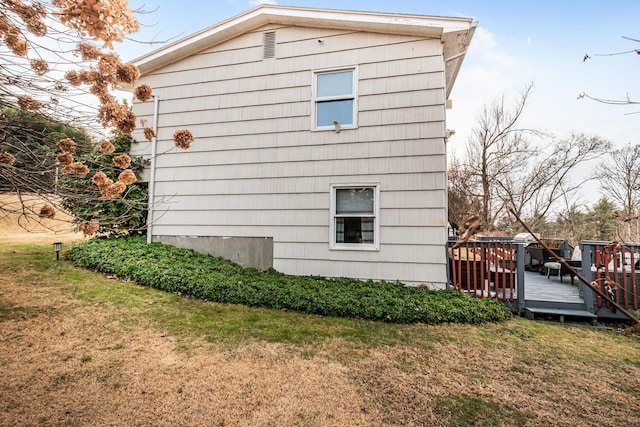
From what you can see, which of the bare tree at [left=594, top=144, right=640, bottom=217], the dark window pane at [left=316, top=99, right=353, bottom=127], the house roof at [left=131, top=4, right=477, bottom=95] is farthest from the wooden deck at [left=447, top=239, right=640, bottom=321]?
the bare tree at [left=594, top=144, right=640, bottom=217]

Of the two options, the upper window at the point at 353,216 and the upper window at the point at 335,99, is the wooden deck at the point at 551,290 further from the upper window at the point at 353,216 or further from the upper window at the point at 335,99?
the upper window at the point at 335,99

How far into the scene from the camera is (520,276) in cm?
504

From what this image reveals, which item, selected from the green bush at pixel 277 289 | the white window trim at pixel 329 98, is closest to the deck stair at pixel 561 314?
the green bush at pixel 277 289

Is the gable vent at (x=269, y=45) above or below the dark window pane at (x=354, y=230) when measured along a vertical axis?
above

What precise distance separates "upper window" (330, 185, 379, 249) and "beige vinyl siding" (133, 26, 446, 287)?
181mm

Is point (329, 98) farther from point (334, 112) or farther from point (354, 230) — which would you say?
point (354, 230)

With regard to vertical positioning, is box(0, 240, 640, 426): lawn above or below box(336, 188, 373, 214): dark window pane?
below

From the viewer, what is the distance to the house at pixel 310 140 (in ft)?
19.5

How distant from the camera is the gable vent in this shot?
697 centimetres

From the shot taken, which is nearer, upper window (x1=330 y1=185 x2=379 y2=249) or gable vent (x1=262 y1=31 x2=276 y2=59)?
upper window (x1=330 y1=185 x2=379 y2=249)

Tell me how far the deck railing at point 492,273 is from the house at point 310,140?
399mm

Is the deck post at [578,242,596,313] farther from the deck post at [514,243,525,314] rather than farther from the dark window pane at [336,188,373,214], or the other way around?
the dark window pane at [336,188,373,214]

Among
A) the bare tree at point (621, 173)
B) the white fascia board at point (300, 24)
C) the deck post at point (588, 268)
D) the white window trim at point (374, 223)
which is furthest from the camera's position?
the bare tree at point (621, 173)

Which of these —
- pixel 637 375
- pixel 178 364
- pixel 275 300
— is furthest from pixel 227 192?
pixel 637 375
